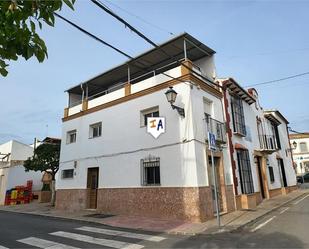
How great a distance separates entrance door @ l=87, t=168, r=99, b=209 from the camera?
47.0 feet

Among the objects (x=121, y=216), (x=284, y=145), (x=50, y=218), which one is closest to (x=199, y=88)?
(x=121, y=216)

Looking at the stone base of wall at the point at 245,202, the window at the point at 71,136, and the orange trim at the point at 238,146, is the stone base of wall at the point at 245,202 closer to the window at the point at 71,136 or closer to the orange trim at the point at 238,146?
the orange trim at the point at 238,146

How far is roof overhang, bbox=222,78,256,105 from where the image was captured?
13906 mm

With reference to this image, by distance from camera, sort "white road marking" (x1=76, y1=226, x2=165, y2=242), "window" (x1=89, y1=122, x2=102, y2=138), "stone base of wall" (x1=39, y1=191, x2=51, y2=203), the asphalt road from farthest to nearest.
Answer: "stone base of wall" (x1=39, y1=191, x2=51, y2=203)
"window" (x1=89, y1=122, x2=102, y2=138)
"white road marking" (x1=76, y1=226, x2=165, y2=242)
the asphalt road

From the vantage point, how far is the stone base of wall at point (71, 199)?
14.5 meters

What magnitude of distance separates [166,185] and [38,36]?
8900 mm

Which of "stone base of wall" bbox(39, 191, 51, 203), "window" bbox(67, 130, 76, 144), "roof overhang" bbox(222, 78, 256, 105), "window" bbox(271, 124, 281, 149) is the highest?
"roof overhang" bbox(222, 78, 256, 105)

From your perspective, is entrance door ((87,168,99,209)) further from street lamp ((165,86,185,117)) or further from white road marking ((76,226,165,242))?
street lamp ((165,86,185,117))

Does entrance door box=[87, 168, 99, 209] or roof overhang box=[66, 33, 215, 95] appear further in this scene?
entrance door box=[87, 168, 99, 209]

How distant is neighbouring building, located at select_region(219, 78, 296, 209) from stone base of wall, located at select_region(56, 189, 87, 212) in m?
8.14

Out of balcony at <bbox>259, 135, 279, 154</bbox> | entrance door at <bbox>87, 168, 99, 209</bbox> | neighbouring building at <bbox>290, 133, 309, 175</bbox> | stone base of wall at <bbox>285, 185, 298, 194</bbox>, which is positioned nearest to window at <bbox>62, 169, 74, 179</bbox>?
entrance door at <bbox>87, 168, 99, 209</bbox>

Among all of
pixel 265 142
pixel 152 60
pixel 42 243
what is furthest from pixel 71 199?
pixel 265 142

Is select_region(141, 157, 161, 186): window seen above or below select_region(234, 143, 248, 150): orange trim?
below

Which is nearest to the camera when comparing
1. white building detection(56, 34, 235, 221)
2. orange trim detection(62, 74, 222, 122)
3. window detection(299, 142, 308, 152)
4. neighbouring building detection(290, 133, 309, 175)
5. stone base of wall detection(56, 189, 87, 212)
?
white building detection(56, 34, 235, 221)
